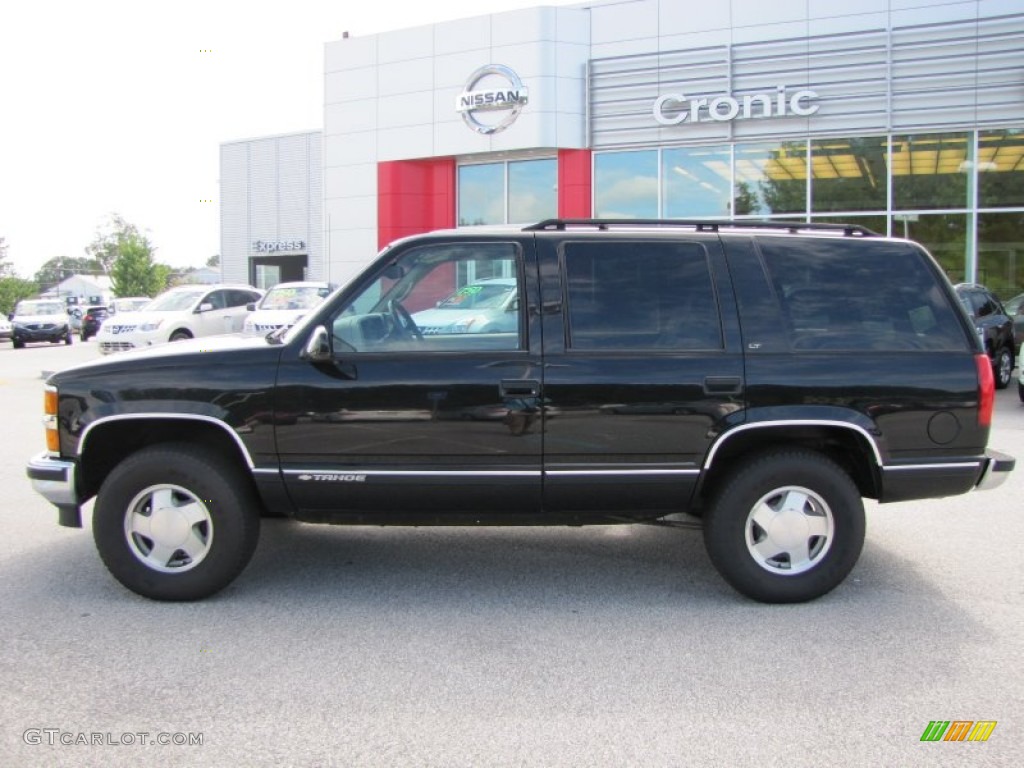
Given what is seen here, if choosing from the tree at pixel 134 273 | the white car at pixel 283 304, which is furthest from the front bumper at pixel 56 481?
the tree at pixel 134 273

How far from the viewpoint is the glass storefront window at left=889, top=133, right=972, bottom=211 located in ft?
63.5

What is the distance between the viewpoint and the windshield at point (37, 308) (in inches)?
1257

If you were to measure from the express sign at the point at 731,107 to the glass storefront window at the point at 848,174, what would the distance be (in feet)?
2.88

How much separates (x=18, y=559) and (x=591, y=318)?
3642 mm

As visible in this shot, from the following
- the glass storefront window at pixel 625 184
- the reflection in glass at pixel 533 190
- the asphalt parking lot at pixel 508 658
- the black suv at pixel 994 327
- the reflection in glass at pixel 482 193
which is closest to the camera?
the asphalt parking lot at pixel 508 658

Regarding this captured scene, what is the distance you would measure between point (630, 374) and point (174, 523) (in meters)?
2.37

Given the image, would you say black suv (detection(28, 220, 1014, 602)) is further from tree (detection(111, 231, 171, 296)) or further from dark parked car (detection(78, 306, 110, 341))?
tree (detection(111, 231, 171, 296))

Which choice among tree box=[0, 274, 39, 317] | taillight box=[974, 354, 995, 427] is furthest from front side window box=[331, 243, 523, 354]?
tree box=[0, 274, 39, 317]

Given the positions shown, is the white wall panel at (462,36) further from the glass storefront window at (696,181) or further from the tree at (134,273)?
the tree at (134,273)

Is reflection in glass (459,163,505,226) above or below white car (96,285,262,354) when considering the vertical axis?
above

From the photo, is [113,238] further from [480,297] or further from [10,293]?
[480,297]

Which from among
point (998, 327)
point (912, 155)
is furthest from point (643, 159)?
point (998, 327)

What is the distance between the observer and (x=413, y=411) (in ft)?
15.2

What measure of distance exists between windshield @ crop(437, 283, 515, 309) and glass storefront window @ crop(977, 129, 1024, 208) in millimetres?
17662
